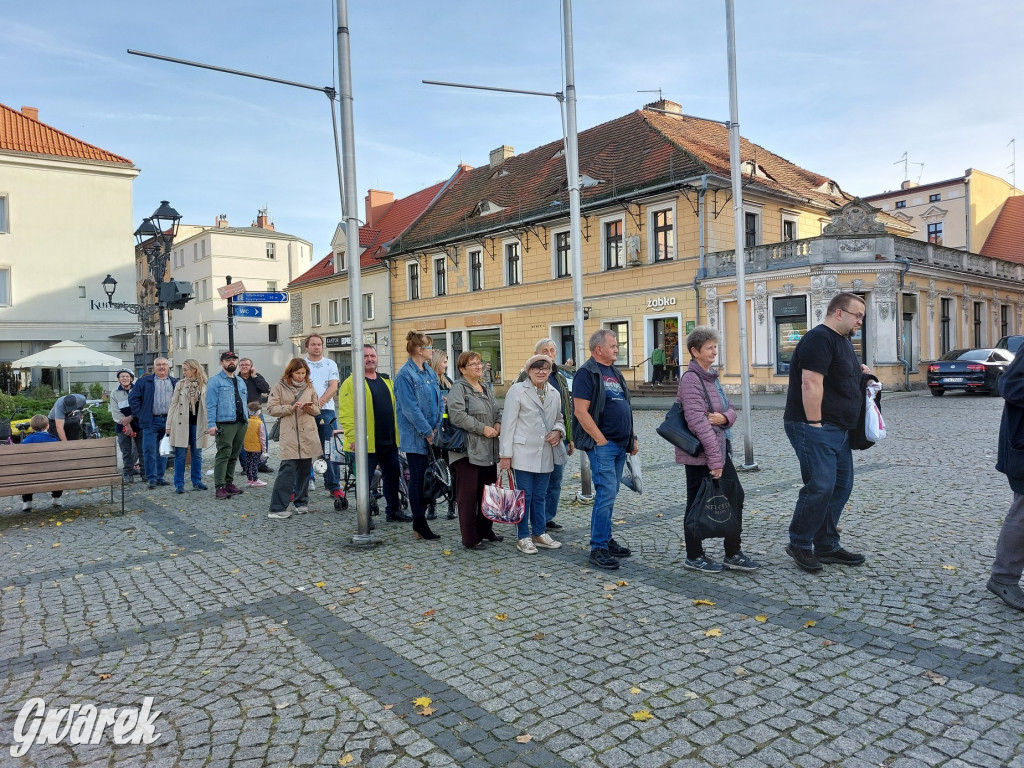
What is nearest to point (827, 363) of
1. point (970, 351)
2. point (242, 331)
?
point (970, 351)

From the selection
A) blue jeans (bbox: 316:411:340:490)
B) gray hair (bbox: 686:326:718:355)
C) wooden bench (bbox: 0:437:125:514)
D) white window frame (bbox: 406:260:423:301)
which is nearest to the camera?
gray hair (bbox: 686:326:718:355)

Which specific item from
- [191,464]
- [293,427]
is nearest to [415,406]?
[293,427]

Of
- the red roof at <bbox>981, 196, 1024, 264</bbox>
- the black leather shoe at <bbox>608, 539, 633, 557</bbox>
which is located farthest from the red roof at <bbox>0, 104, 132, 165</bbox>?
the red roof at <bbox>981, 196, 1024, 264</bbox>

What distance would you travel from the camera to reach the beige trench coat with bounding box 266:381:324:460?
8367 mm

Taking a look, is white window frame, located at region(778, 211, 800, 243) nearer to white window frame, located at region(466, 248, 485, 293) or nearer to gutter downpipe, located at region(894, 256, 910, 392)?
gutter downpipe, located at region(894, 256, 910, 392)

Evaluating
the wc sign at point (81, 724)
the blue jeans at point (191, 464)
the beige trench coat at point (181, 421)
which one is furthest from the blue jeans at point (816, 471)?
the blue jeans at point (191, 464)

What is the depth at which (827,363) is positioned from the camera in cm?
536

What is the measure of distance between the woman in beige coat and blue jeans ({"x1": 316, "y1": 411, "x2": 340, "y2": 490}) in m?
1.62

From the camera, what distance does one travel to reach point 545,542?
658cm

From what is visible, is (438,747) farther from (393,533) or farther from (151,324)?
(151,324)

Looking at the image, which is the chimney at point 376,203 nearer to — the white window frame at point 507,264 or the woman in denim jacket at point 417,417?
the white window frame at point 507,264

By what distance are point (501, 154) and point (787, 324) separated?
20.3m

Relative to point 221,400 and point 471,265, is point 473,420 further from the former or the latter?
point 471,265

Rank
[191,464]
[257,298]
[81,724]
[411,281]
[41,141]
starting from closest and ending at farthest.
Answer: [81,724] < [191,464] < [257,298] < [41,141] < [411,281]
